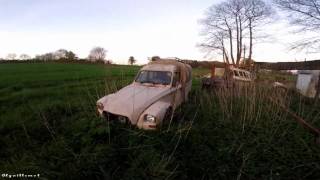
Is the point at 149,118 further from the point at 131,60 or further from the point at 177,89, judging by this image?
the point at 131,60

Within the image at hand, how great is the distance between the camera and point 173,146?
18.6 ft

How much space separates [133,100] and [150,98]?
1.54 ft

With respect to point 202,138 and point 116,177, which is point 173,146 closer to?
point 202,138

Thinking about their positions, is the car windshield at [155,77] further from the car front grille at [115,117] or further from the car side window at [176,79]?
the car front grille at [115,117]

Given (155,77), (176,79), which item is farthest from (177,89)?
(155,77)

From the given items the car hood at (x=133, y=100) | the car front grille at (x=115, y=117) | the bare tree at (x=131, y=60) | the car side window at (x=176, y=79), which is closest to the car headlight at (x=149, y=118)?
the car hood at (x=133, y=100)

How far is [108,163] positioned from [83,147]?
75cm

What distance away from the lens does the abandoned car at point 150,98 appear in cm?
663

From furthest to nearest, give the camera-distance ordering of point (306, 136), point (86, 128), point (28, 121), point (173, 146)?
point (28, 121) → point (306, 136) → point (86, 128) → point (173, 146)

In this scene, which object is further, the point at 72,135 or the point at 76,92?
the point at 76,92

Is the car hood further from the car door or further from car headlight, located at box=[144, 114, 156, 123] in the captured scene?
the car door

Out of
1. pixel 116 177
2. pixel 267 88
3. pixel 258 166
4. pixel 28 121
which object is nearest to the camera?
pixel 116 177

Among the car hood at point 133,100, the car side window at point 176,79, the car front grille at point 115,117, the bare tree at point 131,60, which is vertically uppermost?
the bare tree at point 131,60

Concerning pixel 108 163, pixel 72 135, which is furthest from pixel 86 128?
pixel 108 163
